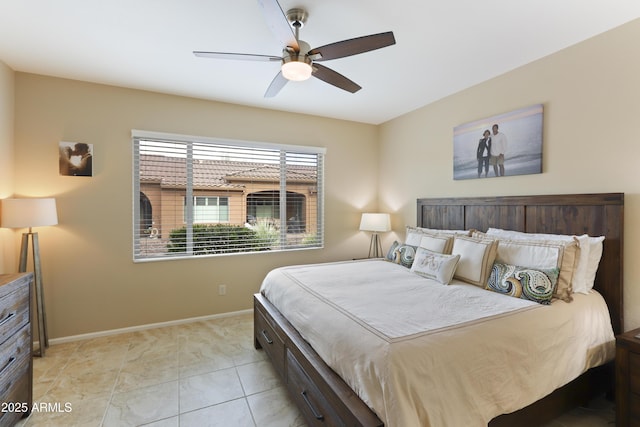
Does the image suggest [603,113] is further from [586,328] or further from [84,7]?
[84,7]

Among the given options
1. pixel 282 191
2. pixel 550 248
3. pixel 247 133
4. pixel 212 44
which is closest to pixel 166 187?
pixel 247 133

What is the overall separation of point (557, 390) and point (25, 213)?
13.7 feet

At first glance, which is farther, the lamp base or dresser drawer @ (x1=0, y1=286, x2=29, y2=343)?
the lamp base

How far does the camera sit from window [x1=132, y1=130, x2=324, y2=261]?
132 inches

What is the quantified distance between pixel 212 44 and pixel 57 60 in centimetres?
147

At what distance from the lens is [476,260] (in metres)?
2.46

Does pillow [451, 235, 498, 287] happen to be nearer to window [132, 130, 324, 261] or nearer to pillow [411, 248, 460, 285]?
pillow [411, 248, 460, 285]

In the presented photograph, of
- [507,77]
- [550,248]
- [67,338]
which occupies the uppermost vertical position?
[507,77]

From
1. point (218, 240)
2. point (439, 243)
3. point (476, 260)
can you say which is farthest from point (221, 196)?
point (476, 260)

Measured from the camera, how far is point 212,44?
239cm

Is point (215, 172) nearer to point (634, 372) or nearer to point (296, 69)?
point (296, 69)

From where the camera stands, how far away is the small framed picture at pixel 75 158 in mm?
2947

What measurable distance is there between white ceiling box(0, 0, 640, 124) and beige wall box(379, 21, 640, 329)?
107 millimetres

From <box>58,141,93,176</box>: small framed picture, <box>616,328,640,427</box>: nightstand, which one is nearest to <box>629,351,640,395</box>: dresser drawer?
<box>616,328,640,427</box>: nightstand
